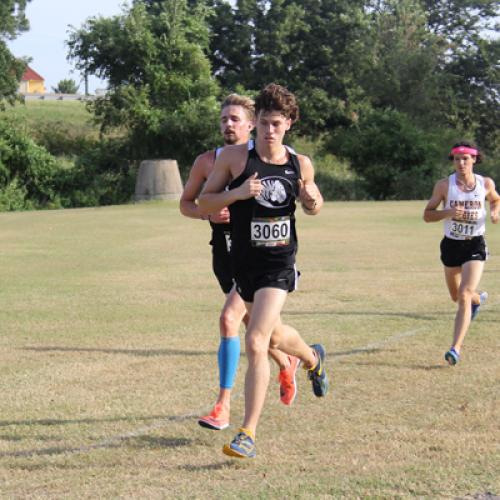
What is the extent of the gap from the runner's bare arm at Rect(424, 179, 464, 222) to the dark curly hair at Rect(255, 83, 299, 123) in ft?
10.8

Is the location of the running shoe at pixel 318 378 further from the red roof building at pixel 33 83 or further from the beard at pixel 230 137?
the red roof building at pixel 33 83

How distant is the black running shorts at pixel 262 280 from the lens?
582cm

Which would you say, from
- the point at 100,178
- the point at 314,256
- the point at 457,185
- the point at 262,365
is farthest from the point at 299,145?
the point at 262,365

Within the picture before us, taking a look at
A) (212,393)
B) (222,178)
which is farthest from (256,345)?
(212,393)

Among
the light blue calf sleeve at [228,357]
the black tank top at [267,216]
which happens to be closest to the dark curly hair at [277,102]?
the black tank top at [267,216]

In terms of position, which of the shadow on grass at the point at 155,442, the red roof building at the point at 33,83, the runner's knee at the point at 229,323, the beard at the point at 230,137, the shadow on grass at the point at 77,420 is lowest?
the shadow on grass at the point at 77,420

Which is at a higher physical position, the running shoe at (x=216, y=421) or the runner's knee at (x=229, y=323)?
the runner's knee at (x=229, y=323)

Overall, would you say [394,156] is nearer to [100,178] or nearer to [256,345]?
[100,178]

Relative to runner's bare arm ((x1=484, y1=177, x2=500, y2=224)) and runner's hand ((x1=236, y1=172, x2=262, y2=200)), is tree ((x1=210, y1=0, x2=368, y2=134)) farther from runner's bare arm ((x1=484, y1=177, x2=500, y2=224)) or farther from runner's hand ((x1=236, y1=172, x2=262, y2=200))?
runner's hand ((x1=236, y1=172, x2=262, y2=200))

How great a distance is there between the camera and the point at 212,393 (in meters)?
7.34

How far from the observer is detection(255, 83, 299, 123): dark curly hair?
5648 mm

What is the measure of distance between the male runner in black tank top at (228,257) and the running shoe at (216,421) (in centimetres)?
18

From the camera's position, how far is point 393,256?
61.0 ft

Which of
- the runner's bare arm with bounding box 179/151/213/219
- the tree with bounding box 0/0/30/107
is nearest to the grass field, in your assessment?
the runner's bare arm with bounding box 179/151/213/219
